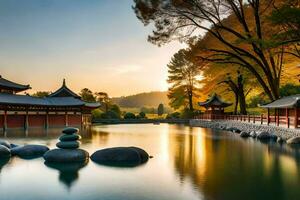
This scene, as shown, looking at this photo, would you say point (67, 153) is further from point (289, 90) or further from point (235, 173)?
point (289, 90)

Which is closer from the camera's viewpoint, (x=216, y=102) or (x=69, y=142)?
(x=69, y=142)

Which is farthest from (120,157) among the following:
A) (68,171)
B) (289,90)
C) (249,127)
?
(289,90)

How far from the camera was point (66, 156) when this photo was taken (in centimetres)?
1540

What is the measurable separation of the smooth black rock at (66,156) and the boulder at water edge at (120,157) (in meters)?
0.62

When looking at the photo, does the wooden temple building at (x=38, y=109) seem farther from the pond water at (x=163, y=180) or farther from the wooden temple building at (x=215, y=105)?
the pond water at (x=163, y=180)

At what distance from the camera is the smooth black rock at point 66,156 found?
15373 millimetres

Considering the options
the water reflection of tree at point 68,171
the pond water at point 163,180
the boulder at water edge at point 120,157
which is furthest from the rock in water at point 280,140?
the water reflection of tree at point 68,171

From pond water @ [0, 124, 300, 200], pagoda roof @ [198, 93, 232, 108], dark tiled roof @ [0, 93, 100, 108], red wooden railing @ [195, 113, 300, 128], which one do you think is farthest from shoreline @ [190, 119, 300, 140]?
dark tiled roof @ [0, 93, 100, 108]

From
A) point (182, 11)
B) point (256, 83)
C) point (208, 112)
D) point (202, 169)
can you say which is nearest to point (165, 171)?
point (202, 169)

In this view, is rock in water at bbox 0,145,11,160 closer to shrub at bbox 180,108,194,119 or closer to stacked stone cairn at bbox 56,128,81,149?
stacked stone cairn at bbox 56,128,81,149

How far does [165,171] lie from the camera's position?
1344cm

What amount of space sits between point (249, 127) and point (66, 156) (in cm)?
2370

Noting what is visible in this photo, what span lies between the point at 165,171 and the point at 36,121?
31.6 meters

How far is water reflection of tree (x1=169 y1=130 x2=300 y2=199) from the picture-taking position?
33.0 ft
